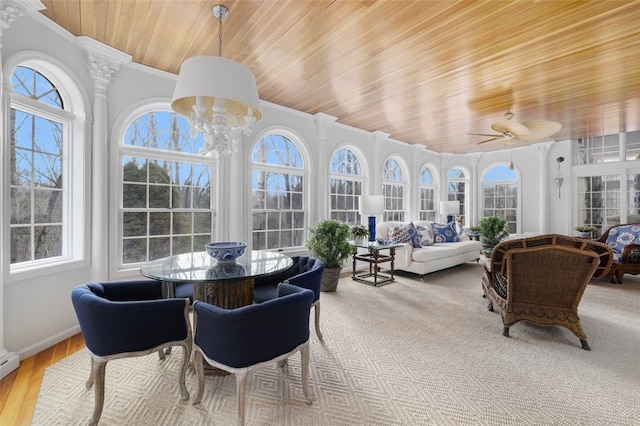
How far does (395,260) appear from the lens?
507 centimetres

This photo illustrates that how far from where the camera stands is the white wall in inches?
92.8

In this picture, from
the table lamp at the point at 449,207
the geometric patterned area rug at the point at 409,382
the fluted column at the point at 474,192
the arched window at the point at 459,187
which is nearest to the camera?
the geometric patterned area rug at the point at 409,382

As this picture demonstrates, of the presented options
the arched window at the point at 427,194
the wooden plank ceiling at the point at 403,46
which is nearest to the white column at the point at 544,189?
the arched window at the point at 427,194

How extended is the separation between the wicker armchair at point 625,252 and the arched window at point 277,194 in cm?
494

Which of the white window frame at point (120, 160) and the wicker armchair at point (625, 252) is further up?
the white window frame at point (120, 160)

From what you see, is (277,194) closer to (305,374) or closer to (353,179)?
(353,179)

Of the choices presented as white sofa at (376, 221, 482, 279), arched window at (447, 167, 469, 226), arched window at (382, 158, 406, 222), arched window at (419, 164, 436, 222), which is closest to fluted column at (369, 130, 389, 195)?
arched window at (382, 158, 406, 222)

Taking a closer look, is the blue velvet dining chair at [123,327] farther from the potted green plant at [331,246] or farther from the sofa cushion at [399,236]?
the sofa cushion at [399,236]

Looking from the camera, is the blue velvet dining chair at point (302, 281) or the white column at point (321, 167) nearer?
the blue velvet dining chair at point (302, 281)

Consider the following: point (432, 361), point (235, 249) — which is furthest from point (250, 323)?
point (432, 361)

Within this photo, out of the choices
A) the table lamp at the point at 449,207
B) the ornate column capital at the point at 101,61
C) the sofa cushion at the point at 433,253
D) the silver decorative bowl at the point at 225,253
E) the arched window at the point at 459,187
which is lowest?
the sofa cushion at the point at 433,253

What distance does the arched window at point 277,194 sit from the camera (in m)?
4.42

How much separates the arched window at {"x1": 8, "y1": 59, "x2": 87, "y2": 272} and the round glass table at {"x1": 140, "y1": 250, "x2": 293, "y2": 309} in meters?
1.31

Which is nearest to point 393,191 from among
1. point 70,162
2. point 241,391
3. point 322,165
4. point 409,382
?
point 322,165
